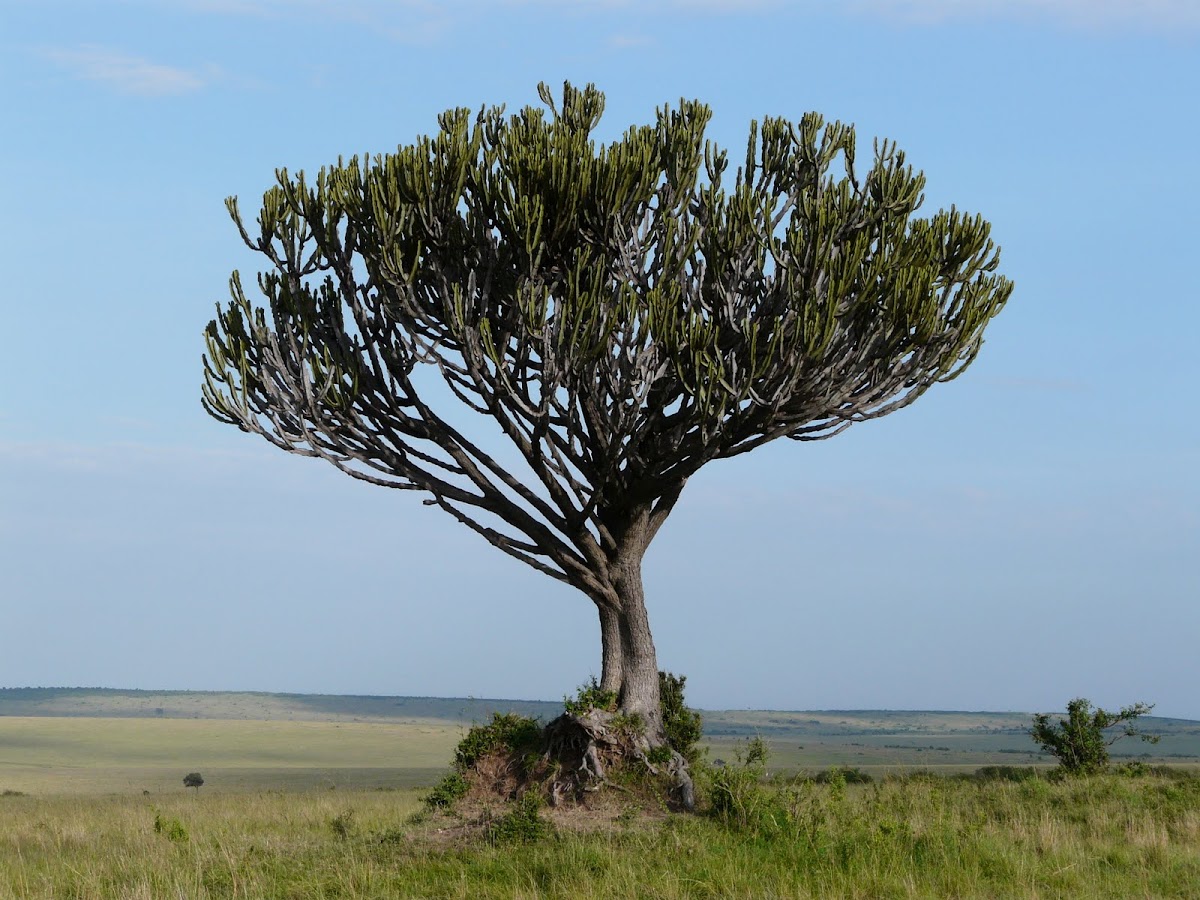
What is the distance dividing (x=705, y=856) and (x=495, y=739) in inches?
213

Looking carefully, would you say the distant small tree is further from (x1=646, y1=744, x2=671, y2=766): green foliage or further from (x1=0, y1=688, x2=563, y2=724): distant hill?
(x1=0, y1=688, x2=563, y2=724): distant hill

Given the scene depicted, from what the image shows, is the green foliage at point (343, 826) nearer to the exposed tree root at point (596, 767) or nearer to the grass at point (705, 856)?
the grass at point (705, 856)

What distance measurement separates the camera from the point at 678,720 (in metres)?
16.9

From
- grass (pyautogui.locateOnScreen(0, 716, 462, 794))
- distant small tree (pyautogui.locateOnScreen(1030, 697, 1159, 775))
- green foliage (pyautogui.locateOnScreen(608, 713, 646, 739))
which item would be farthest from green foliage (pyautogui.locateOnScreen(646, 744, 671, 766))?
grass (pyautogui.locateOnScreen(0, 716, 462, 794))

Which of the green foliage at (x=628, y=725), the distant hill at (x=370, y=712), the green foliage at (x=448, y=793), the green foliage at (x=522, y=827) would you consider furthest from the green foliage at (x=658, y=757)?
the distant hill at (x=370, y=712)

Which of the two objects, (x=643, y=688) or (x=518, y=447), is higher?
(x=518, y=447)

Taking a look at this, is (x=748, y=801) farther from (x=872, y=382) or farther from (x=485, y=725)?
(x=872, y=382)

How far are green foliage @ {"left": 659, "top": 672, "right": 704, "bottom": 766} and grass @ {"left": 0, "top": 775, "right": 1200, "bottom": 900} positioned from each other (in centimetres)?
208

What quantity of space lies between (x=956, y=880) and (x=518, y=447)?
751cm

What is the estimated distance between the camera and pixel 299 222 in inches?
643

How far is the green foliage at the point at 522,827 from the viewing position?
45.2ft

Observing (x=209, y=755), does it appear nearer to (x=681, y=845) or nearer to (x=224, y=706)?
(x=681, y=845)

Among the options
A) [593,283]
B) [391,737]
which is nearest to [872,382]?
[593,283]

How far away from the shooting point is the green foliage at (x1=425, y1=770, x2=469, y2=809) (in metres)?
15.8
